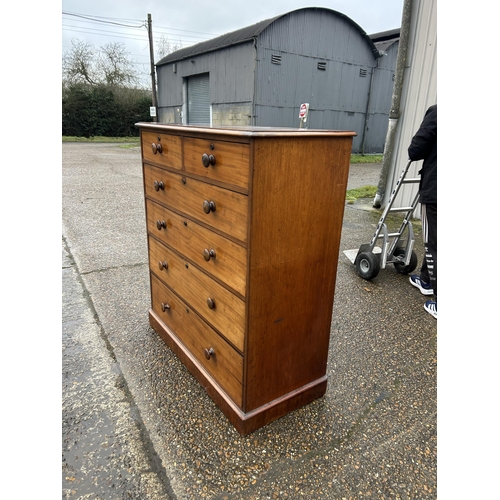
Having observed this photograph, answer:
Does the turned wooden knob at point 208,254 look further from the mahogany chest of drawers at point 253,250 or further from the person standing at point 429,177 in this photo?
the person standing at point 429,177

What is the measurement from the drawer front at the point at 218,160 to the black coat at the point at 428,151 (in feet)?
6.50

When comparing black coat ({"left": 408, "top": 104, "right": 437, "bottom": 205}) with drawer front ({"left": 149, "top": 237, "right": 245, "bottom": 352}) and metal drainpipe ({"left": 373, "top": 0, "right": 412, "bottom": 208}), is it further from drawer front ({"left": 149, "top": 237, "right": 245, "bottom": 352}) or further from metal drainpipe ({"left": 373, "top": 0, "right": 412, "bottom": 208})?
metal drainpipe ({"left": 373, "top": 0, "right": 412, "bottom": 208})

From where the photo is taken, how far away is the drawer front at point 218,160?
1478 mm

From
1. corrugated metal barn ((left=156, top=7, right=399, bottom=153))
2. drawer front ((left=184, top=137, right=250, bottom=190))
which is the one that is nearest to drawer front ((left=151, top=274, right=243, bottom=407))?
drawer front ((left=184, top=137, right=250, bottom=190))

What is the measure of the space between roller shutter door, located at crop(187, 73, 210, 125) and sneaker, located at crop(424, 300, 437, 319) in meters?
15.7

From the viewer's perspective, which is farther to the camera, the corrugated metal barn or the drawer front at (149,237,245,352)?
the corrugated metal barn

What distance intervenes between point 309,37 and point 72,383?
15289 millimetres

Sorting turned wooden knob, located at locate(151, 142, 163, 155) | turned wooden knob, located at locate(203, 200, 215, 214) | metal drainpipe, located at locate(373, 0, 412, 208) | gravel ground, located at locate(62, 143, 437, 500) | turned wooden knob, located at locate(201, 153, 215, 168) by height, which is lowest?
gravel ground, located at locate(62, 143, 437, 500)

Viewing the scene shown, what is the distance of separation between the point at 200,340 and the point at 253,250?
869 mm

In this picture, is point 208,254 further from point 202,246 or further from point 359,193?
point 359,193

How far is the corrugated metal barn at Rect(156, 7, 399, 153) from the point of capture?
13727 mm

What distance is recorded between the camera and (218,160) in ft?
5.32

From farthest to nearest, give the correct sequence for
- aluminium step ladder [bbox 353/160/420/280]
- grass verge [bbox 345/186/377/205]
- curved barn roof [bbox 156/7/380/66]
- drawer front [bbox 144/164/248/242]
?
1. curved barn roof [bbox 156/7/380/66]
2. grass verge [bbox 345/186/377/205]
3. aluminium step ladder [bbox 353/160/420/280]
4. drawer front [bbox 144/164/248/242]

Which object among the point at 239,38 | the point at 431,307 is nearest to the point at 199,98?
the point at 239,38
